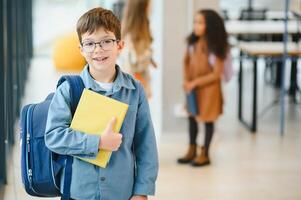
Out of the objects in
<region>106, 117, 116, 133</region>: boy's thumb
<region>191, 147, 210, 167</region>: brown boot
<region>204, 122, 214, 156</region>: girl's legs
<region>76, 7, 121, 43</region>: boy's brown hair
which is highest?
<region>76, 7, 121, 43</region>: boy's brown hair

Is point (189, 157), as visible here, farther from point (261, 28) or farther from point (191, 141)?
point (261, 28)

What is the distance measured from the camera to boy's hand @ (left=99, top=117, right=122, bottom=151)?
2121 mm

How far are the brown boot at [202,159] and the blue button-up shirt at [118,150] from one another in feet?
9.48

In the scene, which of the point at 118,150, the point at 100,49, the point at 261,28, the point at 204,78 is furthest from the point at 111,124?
the point at 261,28

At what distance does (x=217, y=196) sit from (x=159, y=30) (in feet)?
7.12

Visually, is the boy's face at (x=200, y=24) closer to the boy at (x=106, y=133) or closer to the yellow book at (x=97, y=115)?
the boy at (x=106, y=133)

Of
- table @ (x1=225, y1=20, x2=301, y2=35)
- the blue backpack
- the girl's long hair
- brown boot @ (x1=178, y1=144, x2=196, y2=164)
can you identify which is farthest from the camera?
table @ (x1=225, y1=20, x2=301, y2=35)

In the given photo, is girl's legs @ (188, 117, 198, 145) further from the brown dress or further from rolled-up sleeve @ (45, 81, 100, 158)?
rolled-up sleeve @ (45, 81, 100, 158)

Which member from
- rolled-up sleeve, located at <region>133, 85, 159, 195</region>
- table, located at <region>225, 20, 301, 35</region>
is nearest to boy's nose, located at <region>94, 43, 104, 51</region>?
rolled-up sleeve, located at <region>133, 85, 159, 195</region>

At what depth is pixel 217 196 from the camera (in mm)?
4445

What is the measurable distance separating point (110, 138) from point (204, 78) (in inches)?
114

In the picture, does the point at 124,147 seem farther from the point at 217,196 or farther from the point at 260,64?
the point at 260,64

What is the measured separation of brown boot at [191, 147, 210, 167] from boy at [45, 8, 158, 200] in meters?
2.90

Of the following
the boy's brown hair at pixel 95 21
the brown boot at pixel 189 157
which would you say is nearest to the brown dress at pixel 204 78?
the brown boot at pixel 189 157
